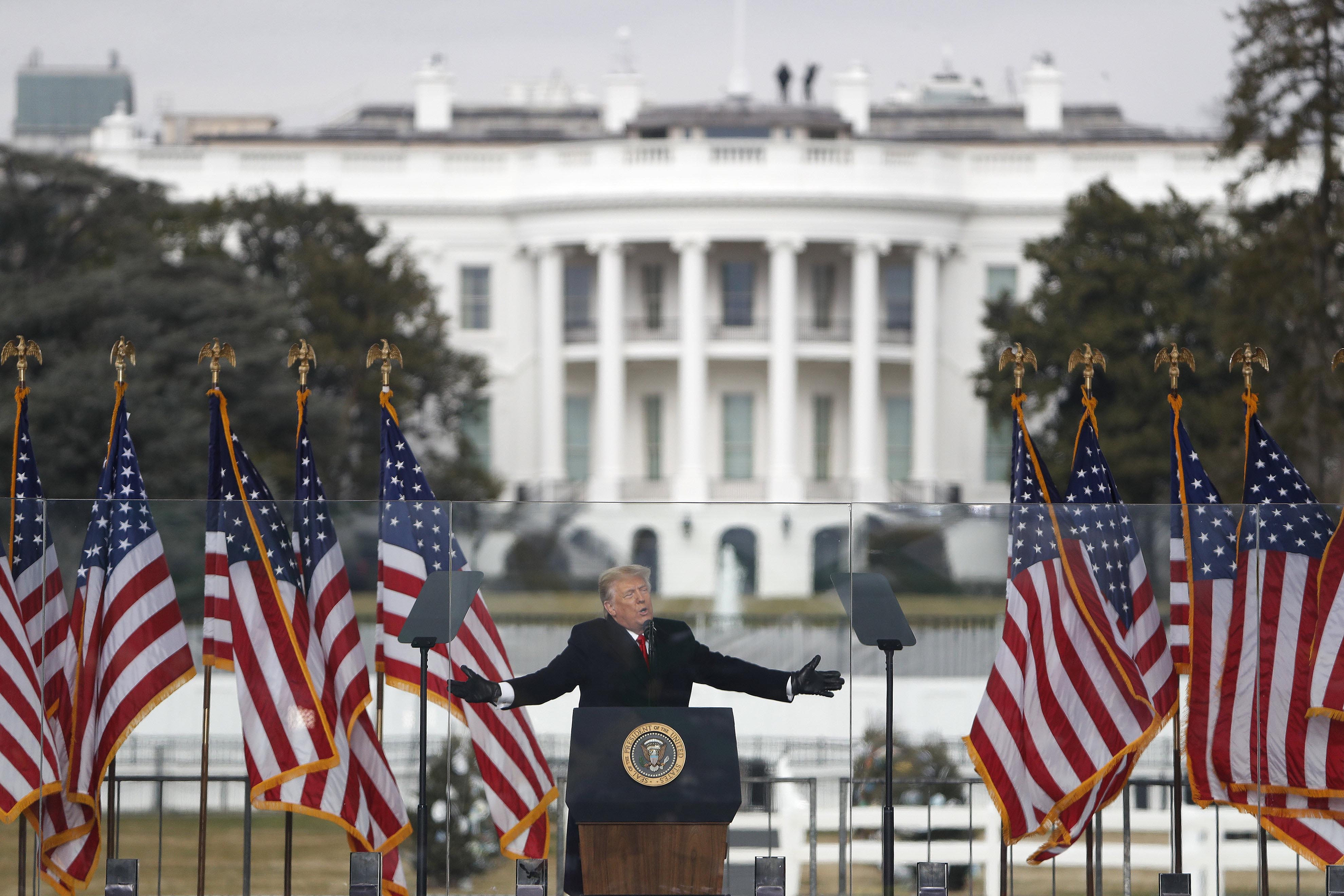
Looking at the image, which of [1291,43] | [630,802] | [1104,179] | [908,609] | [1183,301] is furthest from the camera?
[1104,179]

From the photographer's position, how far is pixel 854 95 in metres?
69.2

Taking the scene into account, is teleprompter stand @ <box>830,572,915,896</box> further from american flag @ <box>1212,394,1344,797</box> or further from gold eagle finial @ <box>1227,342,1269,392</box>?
gold eagle finial @ <box>1227,342,1269,392</box>

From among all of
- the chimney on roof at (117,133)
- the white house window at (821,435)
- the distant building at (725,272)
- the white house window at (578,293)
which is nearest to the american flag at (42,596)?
the distant building at (725,272)

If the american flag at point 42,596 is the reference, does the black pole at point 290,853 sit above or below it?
below

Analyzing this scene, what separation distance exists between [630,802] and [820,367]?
52.8 m

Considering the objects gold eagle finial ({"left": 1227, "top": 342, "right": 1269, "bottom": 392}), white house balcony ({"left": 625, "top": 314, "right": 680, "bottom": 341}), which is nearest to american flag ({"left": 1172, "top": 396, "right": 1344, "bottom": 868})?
gold eagle finial ({"left": 1227, "top": 342, "right": 1269, "bottom": 392})

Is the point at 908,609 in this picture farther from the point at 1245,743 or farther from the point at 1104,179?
the point at 1104,179

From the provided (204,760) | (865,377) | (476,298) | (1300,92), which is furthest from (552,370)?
(204,760)

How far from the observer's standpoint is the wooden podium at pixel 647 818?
9.97 meters

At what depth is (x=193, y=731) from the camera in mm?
11328

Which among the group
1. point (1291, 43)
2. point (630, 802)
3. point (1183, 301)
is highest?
point (1291, 43)

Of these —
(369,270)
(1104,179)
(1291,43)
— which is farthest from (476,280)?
(1291,43)

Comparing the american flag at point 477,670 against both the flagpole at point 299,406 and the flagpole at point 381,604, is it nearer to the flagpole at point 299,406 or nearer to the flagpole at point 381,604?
the flagpole at point 381,604

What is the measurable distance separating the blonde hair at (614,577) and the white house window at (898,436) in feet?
168
